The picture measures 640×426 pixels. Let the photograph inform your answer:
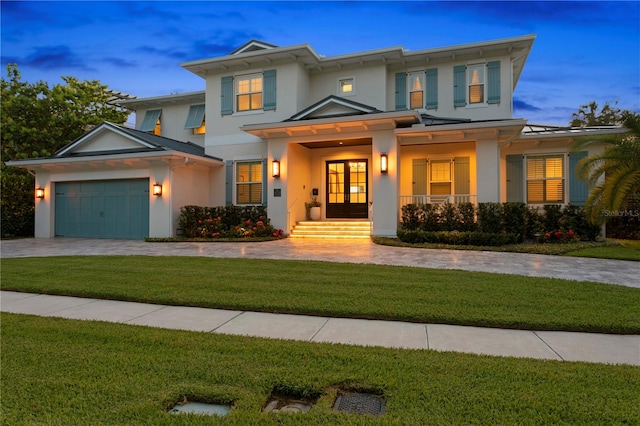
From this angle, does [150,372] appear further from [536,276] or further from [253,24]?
[253,24]

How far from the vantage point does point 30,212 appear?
54.6 ft

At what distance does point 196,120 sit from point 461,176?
11.8 meters

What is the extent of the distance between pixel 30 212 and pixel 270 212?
1110cm

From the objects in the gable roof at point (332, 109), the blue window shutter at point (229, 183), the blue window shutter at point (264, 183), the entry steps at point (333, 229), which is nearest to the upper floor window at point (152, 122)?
the blue window shutter at point (229, 183)

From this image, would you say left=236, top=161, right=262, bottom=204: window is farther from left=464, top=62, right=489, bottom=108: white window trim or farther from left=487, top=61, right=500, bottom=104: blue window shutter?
left=487, top=61, right=500, bottom=104: blue window shutter

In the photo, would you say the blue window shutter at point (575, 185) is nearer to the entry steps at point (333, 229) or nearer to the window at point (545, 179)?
the window at point (545, 179)

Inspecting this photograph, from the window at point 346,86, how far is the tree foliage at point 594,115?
25555 mm

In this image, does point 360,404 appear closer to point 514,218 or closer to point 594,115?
point 514,218

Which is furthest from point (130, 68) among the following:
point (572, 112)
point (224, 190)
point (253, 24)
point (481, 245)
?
point (572, 112)

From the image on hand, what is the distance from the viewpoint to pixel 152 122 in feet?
61.4

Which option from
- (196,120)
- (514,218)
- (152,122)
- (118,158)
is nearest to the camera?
(514,218)

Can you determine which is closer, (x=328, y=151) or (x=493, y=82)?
(x=493, y=82)

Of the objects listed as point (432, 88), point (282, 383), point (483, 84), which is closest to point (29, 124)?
point (432, 88)

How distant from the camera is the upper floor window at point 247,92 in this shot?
15156 mm
